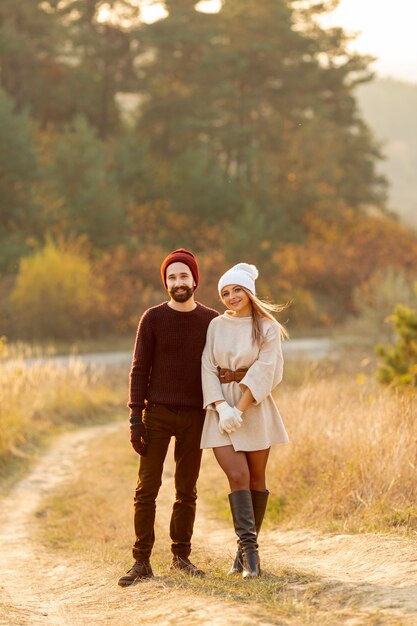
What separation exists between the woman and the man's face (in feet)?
0.70

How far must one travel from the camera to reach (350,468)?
27.4ft

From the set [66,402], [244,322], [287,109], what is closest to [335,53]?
[287,109]

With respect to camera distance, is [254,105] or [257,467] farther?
[254,105]

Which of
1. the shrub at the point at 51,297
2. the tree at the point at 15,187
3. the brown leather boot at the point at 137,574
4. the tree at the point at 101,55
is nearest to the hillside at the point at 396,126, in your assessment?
the tree at the point at 101,55

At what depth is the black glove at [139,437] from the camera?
245 inches

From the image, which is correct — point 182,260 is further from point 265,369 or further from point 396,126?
point 396,126

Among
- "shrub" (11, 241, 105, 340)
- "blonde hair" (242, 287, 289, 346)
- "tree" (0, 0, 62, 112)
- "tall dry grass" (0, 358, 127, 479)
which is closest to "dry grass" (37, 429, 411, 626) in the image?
"tall dry grass" (0, 358, 127, 479)

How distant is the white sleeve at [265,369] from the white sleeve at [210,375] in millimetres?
159

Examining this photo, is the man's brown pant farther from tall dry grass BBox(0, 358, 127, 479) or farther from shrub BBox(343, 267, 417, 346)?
shrub BBox(343, 267, 417, 346)

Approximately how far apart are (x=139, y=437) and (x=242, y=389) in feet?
2.26

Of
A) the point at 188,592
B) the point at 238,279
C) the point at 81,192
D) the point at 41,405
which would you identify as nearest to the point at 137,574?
the point at 188,592

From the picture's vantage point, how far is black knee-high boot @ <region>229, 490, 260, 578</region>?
239 inches

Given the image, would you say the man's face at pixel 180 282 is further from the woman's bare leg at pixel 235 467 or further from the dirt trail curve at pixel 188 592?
the dirt trail curve at pixel 188 592

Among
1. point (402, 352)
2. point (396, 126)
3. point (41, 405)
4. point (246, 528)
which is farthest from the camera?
point (396, 126)
